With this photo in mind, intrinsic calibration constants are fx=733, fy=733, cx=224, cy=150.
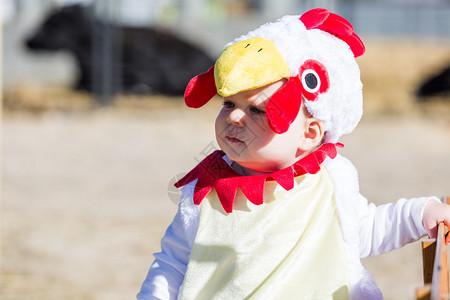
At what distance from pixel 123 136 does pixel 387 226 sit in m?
7.51

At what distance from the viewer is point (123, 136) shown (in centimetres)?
916

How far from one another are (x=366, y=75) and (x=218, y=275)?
14282 mm

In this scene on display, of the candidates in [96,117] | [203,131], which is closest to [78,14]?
[96,117]

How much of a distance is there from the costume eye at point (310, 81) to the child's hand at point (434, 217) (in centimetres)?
40

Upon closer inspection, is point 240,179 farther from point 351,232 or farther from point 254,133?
point 351,232

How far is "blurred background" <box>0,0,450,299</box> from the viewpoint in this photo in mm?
4609

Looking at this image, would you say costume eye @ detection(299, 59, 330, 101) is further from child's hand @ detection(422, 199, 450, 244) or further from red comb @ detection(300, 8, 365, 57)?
child's hand @ detection(422, 199, 450, 244)

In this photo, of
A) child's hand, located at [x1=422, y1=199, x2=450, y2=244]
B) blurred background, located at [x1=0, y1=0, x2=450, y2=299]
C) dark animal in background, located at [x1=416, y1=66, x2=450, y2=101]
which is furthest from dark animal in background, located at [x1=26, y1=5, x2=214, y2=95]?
child's hand, located at [x1=422, y1=199, x2=450, y2=244]

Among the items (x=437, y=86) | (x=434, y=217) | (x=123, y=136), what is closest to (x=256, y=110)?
(x=434, y=217)

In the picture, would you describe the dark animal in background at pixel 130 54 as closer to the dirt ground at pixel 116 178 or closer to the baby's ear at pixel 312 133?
the dirt ground at pixel 116 178

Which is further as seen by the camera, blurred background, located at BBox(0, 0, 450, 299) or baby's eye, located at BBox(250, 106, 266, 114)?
blurred background, located at BBox(0, 0, 450, 299)

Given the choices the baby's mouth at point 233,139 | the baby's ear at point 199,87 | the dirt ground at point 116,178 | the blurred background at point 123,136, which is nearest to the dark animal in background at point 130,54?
the blurred background at point 123,136

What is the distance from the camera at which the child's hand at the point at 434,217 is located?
178 cm

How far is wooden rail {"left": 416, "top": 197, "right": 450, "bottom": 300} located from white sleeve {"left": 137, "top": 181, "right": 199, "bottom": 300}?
0.58 metres
